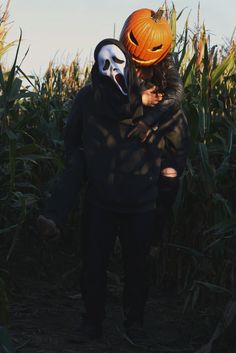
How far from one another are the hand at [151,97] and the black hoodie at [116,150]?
6 centimetres

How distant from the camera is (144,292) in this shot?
4293mm

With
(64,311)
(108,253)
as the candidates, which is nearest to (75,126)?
(108,253)

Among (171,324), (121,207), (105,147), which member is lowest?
(171,324)

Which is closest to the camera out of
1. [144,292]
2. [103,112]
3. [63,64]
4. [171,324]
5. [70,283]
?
[103,112]

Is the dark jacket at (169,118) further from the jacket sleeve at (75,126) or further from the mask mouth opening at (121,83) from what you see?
the jacket sleeve at (75,126)

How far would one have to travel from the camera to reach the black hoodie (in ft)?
13.1

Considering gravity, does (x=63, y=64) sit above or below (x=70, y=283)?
above

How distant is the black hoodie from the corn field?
1.06 feet

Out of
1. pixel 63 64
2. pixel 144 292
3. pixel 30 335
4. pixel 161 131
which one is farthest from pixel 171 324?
pixel 63 64

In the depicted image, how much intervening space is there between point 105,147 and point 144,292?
31.8 inches

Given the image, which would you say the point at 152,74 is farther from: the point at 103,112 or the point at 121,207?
the point at 121,207

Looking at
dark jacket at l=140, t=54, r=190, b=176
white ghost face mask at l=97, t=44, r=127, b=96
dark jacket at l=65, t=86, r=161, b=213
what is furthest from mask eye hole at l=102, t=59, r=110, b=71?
dark jacket at l=140, t=54, r=190, b=176

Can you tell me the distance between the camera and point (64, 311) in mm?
4832

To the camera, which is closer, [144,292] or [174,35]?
[144,292]
